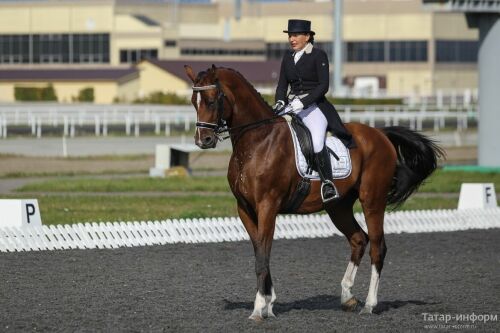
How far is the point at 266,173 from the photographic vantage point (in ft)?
38.5

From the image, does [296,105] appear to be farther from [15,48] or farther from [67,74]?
[15,48]

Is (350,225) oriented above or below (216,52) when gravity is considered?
above

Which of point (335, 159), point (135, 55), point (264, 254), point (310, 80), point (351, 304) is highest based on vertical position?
point (310, 80)

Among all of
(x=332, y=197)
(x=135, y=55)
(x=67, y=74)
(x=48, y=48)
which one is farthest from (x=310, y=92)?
(x=135, y=55)

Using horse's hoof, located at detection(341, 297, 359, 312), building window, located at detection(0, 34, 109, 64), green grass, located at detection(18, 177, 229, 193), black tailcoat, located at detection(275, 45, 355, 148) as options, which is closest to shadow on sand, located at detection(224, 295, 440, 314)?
horse's hoof, located at detection(341, 297, 359, 312)

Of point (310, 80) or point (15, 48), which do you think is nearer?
point (310, 80)

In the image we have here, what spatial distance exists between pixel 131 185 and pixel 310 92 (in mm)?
18079

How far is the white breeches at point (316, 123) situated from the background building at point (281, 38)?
83.0 m

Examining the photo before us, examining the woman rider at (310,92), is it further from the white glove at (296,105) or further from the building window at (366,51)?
the building window at (366,51)

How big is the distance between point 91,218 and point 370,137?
9924 millimetres

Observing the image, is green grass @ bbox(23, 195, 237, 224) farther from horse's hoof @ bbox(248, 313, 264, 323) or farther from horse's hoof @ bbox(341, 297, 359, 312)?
horse's hoof @ bbox(248, 313, 264, 323)

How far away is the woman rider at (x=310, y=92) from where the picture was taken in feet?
40.3

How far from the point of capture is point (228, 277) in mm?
14852

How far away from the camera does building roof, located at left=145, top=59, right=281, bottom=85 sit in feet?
299
